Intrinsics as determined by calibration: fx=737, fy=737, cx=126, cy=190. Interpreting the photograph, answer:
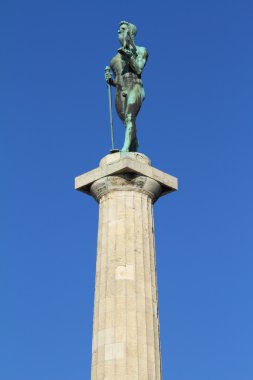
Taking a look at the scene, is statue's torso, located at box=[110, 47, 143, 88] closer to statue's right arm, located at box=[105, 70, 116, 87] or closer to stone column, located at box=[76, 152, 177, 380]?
statue's right arm, located at box=[105, 70, 116, 87]

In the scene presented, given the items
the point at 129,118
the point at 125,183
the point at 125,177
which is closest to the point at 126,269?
the point at 125,183

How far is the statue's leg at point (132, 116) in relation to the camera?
24500 millimetres

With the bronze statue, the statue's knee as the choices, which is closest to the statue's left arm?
the bronze statue

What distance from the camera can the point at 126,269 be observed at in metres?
21.5

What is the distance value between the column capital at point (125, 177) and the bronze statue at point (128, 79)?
1.09 m

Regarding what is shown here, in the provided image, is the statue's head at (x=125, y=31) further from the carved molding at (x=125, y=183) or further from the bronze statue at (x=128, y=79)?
the carved molding at (x=125, y=183)

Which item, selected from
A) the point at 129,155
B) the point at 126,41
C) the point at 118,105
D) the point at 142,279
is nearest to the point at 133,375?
the point at 142,279

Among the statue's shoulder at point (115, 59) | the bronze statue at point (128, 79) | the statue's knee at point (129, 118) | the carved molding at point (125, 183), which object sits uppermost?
the statue's shoulder at point (115, 59)

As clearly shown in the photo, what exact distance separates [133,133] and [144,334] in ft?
23.4

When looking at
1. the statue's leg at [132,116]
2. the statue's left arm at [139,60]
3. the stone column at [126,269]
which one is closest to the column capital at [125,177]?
the stone column at [126,269]

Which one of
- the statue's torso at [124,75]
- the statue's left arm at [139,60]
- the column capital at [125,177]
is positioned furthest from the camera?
the statue's torso at [124,75]

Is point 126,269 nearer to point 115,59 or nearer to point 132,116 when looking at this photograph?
point 132,116

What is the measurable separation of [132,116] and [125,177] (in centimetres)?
266

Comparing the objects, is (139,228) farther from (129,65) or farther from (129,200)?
(129,65)
